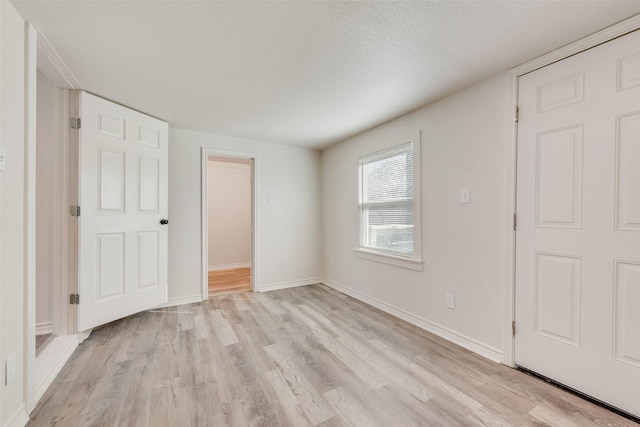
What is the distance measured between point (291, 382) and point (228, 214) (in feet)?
14.3

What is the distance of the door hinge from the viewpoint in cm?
222

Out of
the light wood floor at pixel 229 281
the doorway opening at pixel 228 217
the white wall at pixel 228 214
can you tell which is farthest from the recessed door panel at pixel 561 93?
the white wall at pixel 228 214

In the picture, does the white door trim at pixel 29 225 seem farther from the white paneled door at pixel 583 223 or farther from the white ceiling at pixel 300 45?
the white paneled door at pixel 583 223

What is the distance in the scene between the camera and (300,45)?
1.64 metres

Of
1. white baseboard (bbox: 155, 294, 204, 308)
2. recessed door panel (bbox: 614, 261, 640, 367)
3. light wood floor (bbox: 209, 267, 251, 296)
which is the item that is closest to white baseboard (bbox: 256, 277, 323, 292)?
Result: light wood floor (bbox: 209, 267, 251, 296)

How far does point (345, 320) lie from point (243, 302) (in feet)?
4.45

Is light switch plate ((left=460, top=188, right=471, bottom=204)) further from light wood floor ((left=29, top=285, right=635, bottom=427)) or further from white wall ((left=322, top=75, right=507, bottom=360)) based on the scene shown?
light wood floor ((left=29, top=285, right=635, bottom=427))

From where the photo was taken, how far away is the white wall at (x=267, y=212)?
10.7ft

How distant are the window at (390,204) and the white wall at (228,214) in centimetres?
296

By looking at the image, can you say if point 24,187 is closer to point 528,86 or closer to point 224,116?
point 224,116

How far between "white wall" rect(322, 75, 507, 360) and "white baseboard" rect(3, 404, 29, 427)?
277 centimetres

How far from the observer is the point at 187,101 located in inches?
96.6

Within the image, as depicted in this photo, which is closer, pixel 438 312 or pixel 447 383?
pixel 447 383

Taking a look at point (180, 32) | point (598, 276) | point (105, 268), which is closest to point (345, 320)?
point (598, 276)
